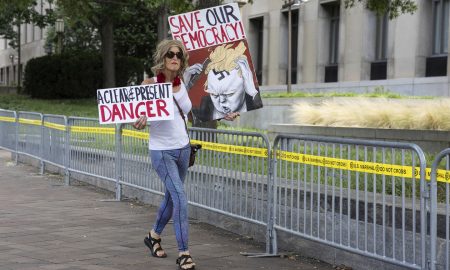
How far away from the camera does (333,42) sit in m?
31.3

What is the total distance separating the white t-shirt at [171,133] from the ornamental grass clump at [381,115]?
23.5ft

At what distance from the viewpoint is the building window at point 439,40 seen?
2534cm

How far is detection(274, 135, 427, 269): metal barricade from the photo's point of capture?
562cm

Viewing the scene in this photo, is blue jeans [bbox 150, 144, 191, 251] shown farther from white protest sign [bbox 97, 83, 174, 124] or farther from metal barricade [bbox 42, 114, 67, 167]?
metal barricade [bbox 42, 114, 67, 167]

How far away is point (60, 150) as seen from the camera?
13.7 meters

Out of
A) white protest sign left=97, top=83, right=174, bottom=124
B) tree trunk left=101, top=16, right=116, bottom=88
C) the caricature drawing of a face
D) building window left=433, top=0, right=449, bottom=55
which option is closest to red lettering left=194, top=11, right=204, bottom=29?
→ the caricature drawing of a face

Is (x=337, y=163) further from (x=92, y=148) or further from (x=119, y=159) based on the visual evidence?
(x=92, y=148)

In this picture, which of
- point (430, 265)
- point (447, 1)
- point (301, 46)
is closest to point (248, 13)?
point (301, 46)

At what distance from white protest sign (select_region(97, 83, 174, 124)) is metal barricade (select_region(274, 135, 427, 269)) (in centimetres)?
133

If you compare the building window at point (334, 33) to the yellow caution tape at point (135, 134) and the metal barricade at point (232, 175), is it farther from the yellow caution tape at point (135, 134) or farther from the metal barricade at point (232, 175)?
the metal barricade at point (232, 175)

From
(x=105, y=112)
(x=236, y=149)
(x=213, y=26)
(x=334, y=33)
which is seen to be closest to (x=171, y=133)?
(x=105, y=112)

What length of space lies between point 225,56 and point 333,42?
78.5ft

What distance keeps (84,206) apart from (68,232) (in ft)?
7.28

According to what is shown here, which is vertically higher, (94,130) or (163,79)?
(163,79)
